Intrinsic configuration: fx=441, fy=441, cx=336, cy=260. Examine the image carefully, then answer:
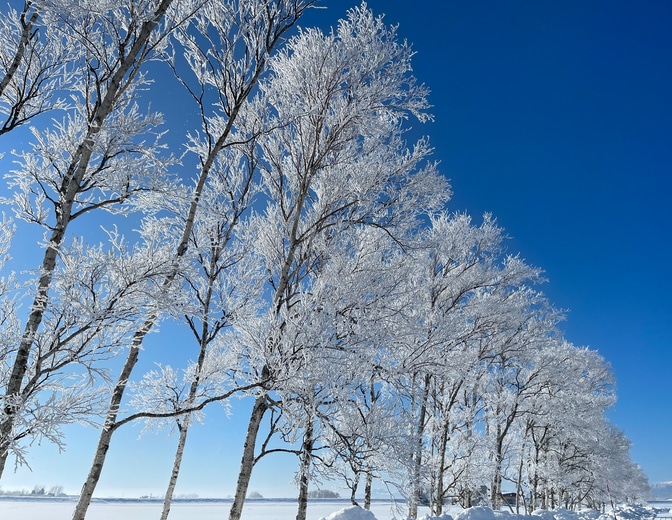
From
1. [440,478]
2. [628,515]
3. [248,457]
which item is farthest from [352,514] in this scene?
[628,515]

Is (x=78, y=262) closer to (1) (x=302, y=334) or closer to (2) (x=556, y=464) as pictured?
(1) (x=302, y=334)

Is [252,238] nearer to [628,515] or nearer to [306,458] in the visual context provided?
[306,458]

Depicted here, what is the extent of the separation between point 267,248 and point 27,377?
4.58 meters

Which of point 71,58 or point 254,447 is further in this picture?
point 254,447

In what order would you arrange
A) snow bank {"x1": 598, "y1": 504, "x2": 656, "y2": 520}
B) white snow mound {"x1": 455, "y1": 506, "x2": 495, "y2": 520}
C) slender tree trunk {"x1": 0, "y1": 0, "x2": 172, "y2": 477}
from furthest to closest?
1. snow bank {"x1": 598, "y1": 504, "x2": 656, "y2": 520}
2. white snow mound {"x1": 455, "y1": 506, "x2": 495, "y2": 520}
3. slender tree trunk {"x1": 0, "y1": 0, "x2": 172, "y2": 477}

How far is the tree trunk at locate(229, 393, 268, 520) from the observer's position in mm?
5977

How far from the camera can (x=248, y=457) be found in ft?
20.6

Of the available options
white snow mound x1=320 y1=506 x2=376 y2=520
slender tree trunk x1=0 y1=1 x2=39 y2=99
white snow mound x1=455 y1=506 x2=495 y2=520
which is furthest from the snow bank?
slender tree trunk x1=0 y1=1 x2=39 y2=99

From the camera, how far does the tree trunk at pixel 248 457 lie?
5977mm

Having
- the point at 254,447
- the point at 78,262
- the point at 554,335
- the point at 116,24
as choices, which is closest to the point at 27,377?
the point at 78,262

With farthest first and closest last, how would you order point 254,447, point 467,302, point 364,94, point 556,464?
point 556,464 → point 467,302 → point 364,94 → point 254,447

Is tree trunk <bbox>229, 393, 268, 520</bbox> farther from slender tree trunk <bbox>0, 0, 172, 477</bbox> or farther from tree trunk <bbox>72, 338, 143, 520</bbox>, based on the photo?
slender tree trunk <bbox>0, 0, 172, 477</bbox>

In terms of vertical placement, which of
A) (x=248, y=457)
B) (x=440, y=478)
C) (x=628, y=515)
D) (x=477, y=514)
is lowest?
(x=628, y=515)

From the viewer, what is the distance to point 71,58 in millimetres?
5660
